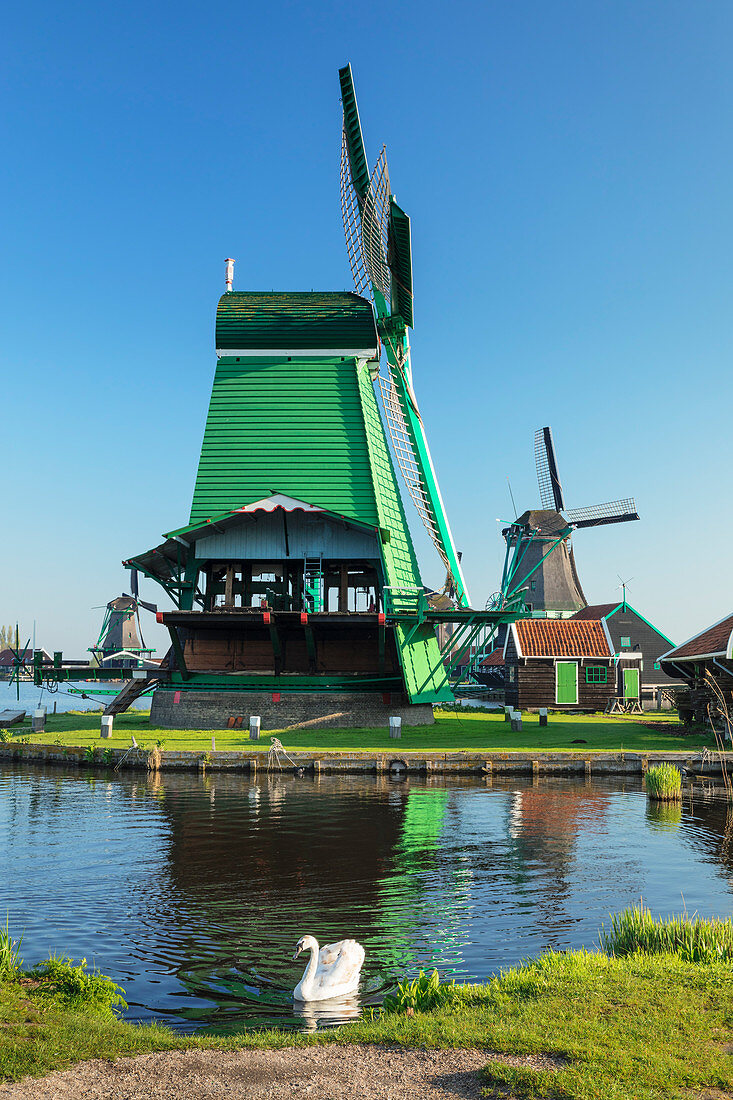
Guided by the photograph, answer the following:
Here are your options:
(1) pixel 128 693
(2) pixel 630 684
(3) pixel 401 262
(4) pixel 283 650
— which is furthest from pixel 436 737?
(2) pixel 630 684

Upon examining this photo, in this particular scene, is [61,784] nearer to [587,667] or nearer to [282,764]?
[282,764]

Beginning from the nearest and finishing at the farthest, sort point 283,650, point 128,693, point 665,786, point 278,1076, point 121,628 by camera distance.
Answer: point 278,1076 < point 665,786 < point 283,650 < point 128,693 < point 121,628

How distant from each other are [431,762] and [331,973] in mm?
16548

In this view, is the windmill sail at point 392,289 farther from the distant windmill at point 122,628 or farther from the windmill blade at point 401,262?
the distant windmill at point 122,628

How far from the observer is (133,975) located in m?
9.23

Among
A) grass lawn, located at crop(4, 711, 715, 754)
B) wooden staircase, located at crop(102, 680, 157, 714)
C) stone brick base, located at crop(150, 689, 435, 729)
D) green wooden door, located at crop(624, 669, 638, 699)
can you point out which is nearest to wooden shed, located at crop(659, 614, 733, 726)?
grass lawn, located at crop(4, 711, 715, 754)

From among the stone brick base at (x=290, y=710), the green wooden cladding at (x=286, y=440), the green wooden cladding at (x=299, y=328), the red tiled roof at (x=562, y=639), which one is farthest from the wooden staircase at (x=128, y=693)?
the red tiled roof at (x=562, y=639)

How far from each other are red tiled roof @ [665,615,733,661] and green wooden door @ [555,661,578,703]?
28.7 ft

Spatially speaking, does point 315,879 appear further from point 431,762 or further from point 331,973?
point 431,762

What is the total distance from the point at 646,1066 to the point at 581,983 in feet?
5.77

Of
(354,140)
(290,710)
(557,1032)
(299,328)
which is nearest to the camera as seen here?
(557,1032)

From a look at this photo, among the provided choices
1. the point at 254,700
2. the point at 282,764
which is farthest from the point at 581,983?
the point at 254,700

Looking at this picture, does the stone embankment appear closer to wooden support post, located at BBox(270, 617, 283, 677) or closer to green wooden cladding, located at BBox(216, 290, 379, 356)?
wooden support post, located at BBox(270, 617, 283, 677)

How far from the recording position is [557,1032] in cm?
633
